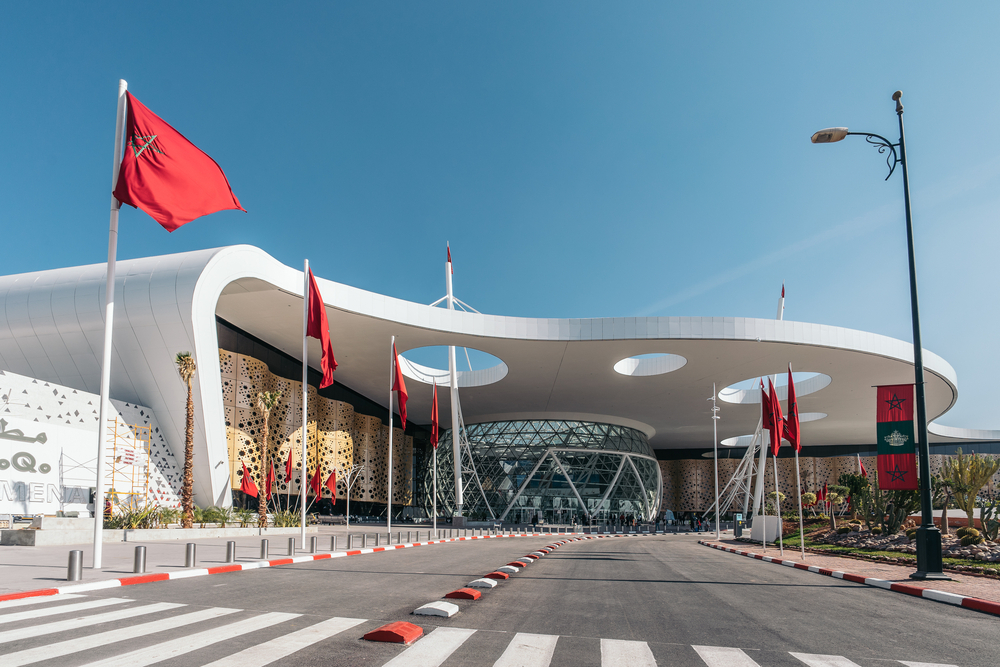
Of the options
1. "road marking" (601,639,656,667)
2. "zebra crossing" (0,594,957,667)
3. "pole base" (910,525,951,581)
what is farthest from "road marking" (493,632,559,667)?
"pole base" (910,525,951,581)

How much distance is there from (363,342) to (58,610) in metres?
27.7

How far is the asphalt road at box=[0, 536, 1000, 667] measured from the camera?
502 centimetres

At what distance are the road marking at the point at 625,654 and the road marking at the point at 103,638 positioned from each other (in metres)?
3.61

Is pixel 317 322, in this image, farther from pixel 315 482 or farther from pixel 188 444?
pixel 315 482

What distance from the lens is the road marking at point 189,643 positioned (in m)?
4.52

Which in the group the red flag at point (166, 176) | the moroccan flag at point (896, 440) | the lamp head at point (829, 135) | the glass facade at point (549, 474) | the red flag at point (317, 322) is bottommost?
the glass facade at point (549, 474)

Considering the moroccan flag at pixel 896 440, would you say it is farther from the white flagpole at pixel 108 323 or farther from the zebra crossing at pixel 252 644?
the white flagpole at pixel 108 323

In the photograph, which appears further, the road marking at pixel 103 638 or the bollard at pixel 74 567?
the bollard at pixel 74 567

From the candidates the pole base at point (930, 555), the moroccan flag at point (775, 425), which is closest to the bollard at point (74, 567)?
the pole base at point (930, 555)

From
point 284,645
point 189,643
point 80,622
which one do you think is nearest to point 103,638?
point 189,643

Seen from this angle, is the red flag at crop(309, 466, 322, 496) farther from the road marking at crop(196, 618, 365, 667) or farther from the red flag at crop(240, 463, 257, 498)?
the road marking at crop(196, 618, 365, 667)

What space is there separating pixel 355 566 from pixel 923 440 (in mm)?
10862

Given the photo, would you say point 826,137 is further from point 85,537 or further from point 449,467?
point 449,467

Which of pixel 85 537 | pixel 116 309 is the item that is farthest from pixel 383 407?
pixel 85 537
